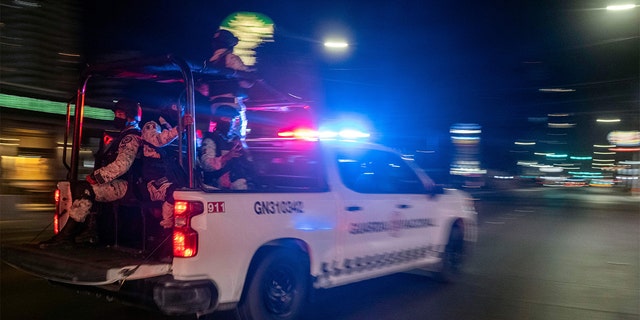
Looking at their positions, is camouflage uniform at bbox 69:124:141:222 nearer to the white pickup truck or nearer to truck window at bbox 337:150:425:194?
the white pickup truck

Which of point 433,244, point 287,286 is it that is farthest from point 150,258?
point 433,244

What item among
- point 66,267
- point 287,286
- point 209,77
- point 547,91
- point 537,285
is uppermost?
point 547,91

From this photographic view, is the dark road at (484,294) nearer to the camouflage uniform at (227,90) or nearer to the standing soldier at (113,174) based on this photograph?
the standing soldier at (113,174)

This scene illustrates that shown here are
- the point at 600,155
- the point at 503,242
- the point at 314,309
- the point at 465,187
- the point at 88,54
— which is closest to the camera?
the point at 314,309

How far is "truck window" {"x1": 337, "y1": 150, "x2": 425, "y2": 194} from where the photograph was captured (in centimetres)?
581

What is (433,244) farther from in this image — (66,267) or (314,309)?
(66,267)

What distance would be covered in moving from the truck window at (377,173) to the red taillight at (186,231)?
2012 millimetres

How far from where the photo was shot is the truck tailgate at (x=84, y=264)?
3826mm

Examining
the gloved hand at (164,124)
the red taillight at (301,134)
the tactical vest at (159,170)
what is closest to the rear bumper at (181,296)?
the tactical vest at (159,170)

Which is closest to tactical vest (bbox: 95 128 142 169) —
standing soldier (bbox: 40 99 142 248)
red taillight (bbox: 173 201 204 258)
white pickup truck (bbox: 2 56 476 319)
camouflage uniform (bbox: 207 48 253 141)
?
standing soldier (bbox: 40 99 142 248)

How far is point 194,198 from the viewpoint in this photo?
12.9 feet

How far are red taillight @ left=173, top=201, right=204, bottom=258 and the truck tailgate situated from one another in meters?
0.18

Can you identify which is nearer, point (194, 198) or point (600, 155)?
A: point (194, 198)

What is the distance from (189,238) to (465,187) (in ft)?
117
